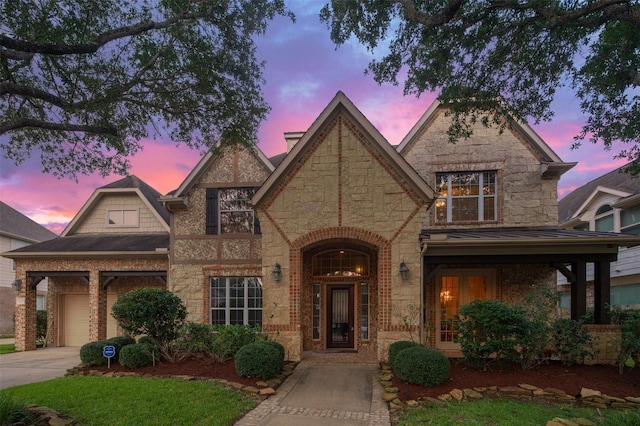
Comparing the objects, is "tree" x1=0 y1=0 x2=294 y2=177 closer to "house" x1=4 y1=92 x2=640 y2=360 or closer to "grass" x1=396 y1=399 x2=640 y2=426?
"house" x1=4 y1=92 x2=640 y2=360

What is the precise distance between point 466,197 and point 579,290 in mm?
4370

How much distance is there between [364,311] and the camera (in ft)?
39.1

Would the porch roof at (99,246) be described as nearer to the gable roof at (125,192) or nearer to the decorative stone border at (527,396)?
the gable roof at (125,192)

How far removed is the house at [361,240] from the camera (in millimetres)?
9836

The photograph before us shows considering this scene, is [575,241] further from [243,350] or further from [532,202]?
[243,350]

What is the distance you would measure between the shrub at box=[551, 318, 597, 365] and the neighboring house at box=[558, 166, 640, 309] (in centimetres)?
732

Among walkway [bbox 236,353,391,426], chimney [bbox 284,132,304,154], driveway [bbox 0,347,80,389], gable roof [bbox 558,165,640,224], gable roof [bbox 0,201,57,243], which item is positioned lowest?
driveway [bbox 0,347,80,389]

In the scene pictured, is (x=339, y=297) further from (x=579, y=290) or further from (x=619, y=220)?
(x=619, y=220)

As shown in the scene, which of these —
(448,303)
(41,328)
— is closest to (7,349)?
(41,328)

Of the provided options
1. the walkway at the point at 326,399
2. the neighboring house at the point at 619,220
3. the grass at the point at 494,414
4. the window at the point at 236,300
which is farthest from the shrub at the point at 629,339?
the window at the point at 236,300

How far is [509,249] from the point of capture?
33.9 ft

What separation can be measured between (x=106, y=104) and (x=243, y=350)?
6404mm

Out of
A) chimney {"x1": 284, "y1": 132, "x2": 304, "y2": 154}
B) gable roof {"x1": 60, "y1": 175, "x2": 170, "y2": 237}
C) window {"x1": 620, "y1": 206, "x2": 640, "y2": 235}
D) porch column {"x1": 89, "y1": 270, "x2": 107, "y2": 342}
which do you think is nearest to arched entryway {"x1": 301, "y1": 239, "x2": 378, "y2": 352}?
chimney {"x1": 284, "y1": 132, "x2": 304, "y2": 154}

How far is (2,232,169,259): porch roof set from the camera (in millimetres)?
13586
